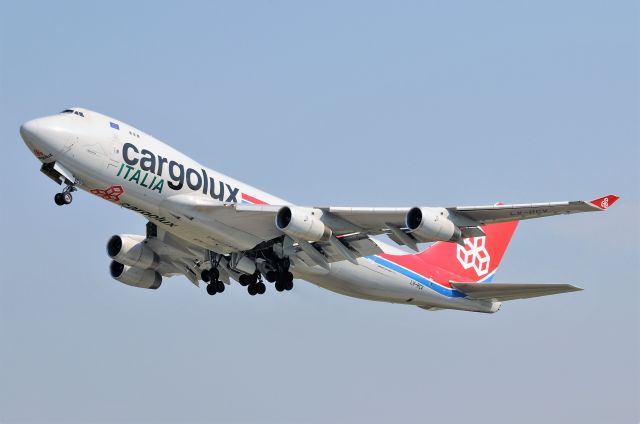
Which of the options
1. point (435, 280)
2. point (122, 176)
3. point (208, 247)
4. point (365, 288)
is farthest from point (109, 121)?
point (435, 280)

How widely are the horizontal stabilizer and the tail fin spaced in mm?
1063

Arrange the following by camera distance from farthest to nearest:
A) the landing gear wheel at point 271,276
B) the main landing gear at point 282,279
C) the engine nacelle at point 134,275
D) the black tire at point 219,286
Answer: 1. the engine nacelle at point 134,275
2. the black tire at point 219,286
3. the landing gear wheel at point 271,276
4. the main landing gear at point 282,279

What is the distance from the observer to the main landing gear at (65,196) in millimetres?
34938

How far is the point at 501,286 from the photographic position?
139 ft

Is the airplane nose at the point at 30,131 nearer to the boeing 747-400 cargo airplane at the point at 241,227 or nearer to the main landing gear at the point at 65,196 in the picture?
the boeing 747-400 cargo airplane at the point at 241,227

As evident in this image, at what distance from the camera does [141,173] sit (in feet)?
116

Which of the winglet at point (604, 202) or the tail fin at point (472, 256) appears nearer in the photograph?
the winglet at point (604, 202)

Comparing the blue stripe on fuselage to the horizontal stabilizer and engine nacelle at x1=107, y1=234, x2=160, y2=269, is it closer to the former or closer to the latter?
the horizontal stabilizer

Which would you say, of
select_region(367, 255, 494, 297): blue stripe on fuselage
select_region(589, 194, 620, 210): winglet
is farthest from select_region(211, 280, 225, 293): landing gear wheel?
select_region(589, 194, 620, 210): winglet

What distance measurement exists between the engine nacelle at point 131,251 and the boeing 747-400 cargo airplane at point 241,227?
4 cm

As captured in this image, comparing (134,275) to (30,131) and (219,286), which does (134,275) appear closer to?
(219,286)

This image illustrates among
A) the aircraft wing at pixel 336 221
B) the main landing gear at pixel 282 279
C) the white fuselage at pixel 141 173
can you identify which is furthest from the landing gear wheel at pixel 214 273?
the main landing gear at pixel 282 279

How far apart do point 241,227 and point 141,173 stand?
4030mm

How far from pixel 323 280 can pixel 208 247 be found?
16.0 ft
